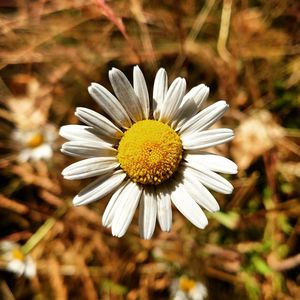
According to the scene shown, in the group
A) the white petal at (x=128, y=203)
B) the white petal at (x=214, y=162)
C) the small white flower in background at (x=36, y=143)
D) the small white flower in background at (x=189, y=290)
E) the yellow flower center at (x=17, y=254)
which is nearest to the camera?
the white petal at (x=214, y=162)

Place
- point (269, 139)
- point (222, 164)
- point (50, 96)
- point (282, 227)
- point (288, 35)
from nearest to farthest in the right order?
1. point (222, 164)
2. point (282, 227)
3. point (269, 139)
4. point (288, 35)
5. point (50, 96)

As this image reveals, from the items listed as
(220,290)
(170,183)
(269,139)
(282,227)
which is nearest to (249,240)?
(282,227)

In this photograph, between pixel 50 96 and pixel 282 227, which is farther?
pixel 50 96

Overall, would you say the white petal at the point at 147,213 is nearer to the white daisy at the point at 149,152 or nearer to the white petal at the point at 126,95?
the white daisy at the point at 149,152

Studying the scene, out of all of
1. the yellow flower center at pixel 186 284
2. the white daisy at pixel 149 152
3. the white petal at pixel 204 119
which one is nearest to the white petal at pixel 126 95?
the white daisy at pixel 149 152

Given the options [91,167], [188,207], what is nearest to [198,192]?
[188,207]

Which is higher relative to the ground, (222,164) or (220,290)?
(222,164)

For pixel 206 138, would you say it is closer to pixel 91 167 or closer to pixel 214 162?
pixel 214 162

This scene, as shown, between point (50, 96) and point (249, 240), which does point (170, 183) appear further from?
point (50, 96)

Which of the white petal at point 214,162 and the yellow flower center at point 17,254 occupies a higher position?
the white petal at point 214,162

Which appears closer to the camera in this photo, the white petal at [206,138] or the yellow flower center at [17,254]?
the white petal at [206,138]
